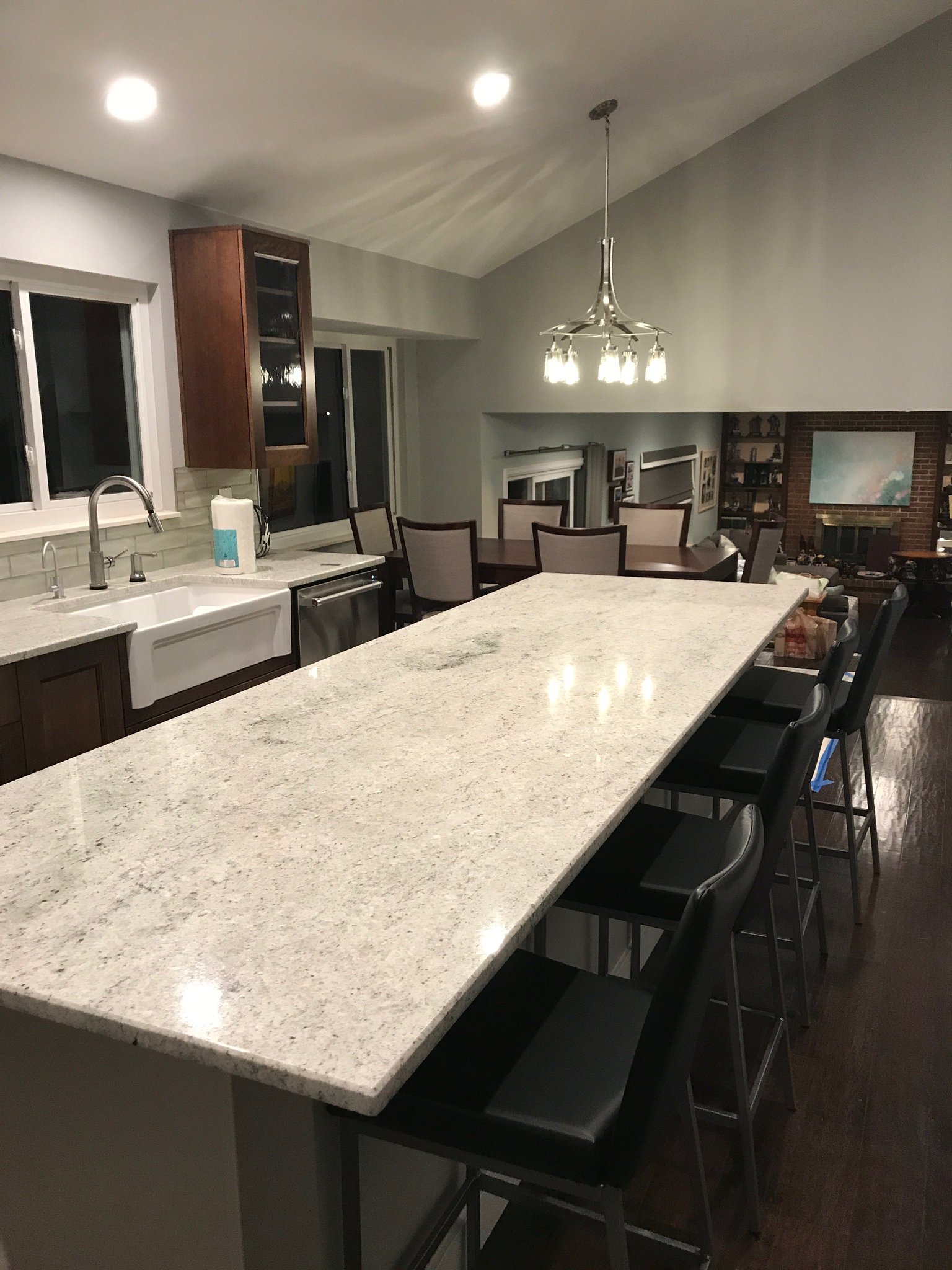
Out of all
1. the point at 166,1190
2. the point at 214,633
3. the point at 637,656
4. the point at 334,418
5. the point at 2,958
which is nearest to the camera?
the point at 2,958

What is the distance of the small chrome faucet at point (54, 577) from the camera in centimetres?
363

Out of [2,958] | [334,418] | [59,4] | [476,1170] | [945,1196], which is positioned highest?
[59,4]

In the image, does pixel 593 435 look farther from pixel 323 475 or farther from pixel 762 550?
pixel 323 475

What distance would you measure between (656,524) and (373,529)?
68.7 inches

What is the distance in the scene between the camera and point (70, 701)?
120 inches

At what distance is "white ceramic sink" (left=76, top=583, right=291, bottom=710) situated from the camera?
131 inches

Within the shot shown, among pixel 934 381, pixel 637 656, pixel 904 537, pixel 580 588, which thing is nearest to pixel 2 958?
pixel 637 656

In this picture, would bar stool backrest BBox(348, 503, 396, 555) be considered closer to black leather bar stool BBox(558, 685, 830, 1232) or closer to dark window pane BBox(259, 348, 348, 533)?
dark window pane BBox(259, 348, 348, 533)

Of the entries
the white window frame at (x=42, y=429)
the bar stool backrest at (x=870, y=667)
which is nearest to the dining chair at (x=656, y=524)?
the white window frame at (x=42, y=429)

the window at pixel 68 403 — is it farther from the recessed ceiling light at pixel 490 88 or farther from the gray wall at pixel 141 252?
the recessed ceiling light at pixel 490 88

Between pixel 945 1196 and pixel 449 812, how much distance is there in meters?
1.38

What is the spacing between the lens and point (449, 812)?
1.40 m

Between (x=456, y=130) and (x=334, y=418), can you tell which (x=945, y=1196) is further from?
(x=334, y=418)

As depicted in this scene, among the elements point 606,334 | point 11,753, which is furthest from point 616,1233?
point 606,334
